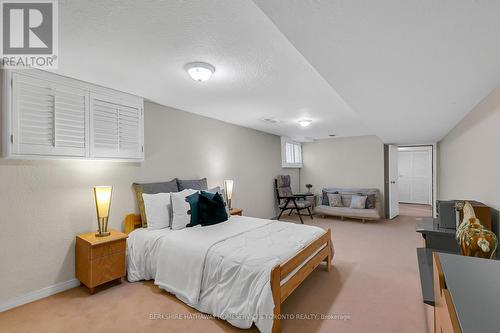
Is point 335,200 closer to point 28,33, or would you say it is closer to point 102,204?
point 102,204

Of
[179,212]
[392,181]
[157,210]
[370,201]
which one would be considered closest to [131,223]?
[157,210]

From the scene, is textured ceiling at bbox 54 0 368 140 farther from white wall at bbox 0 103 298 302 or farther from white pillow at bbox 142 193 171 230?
white pillow at bbox 142 193 171 230

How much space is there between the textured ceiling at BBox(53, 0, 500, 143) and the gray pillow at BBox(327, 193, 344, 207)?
11.6 ft

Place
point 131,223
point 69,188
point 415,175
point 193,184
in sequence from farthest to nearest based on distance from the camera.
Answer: point 415,175 < point 193,184 < point 131,223 < point 69,188

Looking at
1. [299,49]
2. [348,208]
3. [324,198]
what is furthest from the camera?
[324,198]

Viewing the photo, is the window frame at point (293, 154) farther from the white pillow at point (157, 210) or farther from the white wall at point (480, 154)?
the white pillow at point (157, 210)

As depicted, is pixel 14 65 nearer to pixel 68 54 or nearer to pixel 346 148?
pixel 68 54

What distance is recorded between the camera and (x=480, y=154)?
2340mm

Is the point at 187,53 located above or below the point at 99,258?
above

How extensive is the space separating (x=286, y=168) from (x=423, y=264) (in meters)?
4.74

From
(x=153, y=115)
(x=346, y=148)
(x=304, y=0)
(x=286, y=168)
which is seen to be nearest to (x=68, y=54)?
(x=153, y=115)

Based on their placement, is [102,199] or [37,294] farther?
[102,199]

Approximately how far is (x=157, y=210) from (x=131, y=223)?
0.46 meters

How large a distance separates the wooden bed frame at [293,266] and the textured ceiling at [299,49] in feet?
5.25
